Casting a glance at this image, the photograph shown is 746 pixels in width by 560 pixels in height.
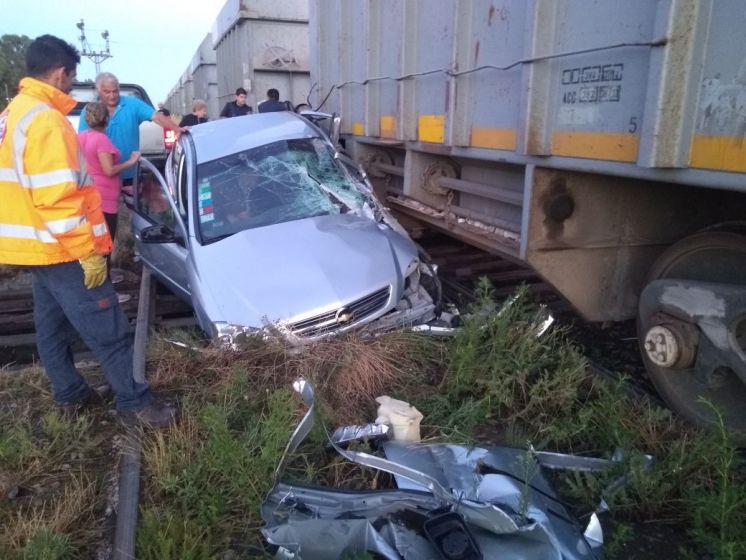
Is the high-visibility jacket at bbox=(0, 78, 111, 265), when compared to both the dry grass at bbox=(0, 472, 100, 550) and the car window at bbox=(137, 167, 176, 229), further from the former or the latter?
the car window at bbox=(137, 167, 176, 229)

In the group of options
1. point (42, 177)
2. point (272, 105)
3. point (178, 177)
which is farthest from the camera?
point (272, 105)

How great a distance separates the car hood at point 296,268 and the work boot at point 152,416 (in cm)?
67

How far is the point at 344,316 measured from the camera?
401cm

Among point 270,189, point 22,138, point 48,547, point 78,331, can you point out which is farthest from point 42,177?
point 270,189

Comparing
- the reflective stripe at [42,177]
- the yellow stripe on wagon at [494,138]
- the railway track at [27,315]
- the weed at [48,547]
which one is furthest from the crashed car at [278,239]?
the weed at [48,547]

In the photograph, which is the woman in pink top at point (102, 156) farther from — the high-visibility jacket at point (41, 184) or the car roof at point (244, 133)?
the high-visibility jacket at point (41, 184)

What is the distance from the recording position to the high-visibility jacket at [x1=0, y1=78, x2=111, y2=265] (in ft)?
9.79

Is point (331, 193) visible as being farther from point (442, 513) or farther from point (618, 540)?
point (618, 540)

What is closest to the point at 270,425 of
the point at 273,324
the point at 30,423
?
the point at 273,324

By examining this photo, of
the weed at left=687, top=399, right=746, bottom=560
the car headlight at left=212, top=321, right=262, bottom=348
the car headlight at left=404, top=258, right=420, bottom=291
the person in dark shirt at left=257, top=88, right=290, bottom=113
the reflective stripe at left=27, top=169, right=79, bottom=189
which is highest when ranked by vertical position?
the person in dark shirt at left=257, top=88, right=290, bottom=113

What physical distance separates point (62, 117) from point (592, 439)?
3107 millimetres

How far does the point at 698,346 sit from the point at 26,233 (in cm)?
336

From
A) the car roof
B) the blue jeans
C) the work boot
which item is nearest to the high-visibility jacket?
the blue jeans

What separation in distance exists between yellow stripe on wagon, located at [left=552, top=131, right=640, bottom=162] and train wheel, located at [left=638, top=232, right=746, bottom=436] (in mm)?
661
